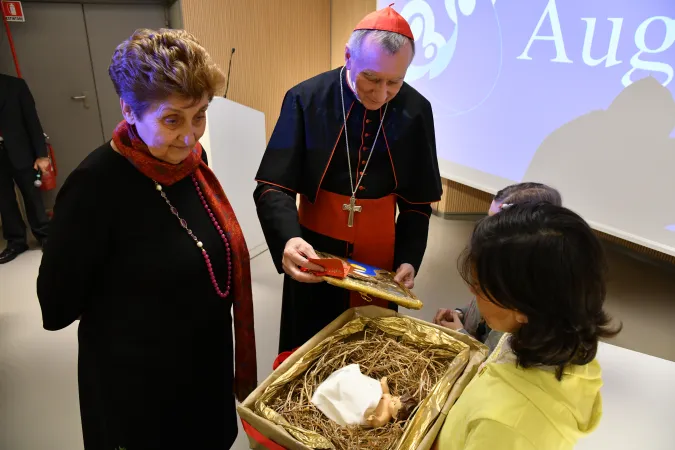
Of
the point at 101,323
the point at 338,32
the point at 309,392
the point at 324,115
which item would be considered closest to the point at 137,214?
the point at 101,323

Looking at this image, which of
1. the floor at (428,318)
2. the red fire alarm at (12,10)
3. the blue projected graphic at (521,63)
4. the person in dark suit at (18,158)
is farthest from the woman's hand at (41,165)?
the blue projected graphic at (521,63)

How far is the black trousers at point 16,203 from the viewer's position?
3.78m

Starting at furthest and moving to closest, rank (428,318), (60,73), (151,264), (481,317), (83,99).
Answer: (83,99), (60,73), (428,318), (481,317), (151,264)

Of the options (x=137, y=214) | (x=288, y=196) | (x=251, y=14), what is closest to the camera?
(x=137, y=214)

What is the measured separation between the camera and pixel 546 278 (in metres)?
0.76

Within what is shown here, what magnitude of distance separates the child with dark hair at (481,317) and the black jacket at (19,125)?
372 cm

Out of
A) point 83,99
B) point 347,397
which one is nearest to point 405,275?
point 347,397

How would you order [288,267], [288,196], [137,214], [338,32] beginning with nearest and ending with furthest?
[137,214] → [288,267] → [288,196] → [338,32]

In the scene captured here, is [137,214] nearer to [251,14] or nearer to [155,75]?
[155,75]

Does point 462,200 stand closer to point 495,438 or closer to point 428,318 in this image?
point 428,318

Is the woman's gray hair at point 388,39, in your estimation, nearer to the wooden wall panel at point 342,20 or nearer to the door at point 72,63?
the wooden wall panel at point 342,20

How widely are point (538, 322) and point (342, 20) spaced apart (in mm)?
5318

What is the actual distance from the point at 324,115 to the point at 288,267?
55cm

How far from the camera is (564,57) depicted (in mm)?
2346
